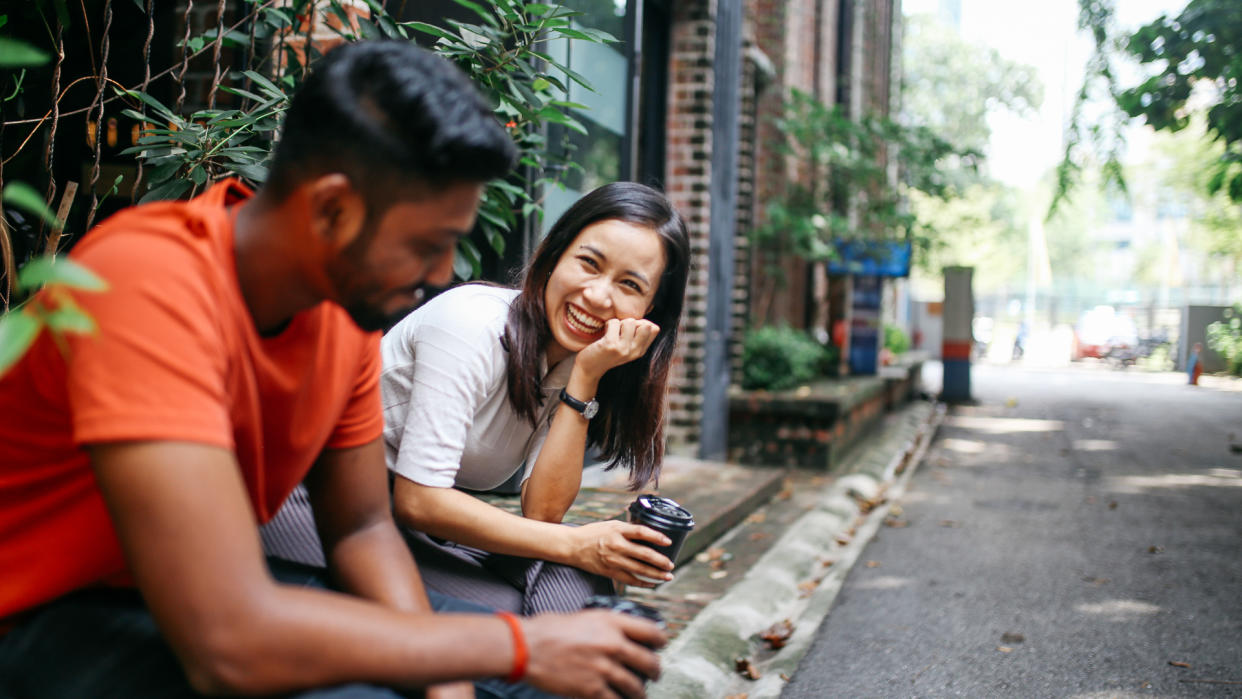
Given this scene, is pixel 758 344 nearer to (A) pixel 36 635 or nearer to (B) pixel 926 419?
(B) pixel 926 419

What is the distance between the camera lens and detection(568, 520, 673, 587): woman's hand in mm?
2088

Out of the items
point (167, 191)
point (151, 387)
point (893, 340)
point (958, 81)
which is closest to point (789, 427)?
point (167, 191)

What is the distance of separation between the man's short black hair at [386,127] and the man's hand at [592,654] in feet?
2.25

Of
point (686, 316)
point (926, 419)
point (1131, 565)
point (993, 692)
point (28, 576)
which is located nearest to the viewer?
point (28, 576)

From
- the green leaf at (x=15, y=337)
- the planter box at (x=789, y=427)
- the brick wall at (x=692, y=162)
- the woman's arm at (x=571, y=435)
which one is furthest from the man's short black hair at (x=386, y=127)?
the planter box at (x=789, y=427)

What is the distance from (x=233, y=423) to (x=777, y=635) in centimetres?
301

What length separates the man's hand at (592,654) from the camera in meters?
1.44

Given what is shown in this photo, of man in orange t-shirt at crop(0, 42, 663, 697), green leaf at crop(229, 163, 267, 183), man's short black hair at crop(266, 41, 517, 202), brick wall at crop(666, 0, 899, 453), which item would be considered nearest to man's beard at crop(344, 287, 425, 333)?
man in orange t-shirt at crop(0, 42, 663, 697)

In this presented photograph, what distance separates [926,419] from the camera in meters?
12.6

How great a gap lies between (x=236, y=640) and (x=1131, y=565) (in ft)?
17.6

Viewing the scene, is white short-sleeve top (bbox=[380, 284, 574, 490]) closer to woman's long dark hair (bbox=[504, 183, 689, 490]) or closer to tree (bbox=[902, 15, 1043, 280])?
woman's long dark hair (bbox=[504, 183, 689, 490])

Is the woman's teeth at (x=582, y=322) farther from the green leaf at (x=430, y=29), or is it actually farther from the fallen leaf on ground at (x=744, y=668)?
the fallen leaf on ground at (x=744, y=668)

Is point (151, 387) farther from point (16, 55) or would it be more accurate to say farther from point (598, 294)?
point (598, 294)

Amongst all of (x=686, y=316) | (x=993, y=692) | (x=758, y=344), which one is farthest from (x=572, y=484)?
(x=758, y=344)
